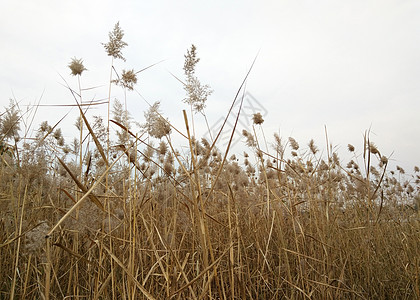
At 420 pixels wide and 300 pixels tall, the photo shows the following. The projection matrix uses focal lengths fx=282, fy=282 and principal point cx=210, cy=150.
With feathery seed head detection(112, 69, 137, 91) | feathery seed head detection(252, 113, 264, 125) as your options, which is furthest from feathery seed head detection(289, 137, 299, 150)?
feathery seed head detection(112, 69, 137, 91)

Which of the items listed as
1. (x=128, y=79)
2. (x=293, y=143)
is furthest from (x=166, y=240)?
(x=293, y=143)

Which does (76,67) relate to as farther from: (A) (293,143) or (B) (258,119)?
(A) (293,143)

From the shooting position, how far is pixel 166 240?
140cm

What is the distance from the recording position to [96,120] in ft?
5.87

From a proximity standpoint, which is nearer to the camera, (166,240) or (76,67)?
(166,240)

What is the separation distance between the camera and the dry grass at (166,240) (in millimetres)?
1244

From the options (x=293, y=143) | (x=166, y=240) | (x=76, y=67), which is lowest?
(x=166, y=240)

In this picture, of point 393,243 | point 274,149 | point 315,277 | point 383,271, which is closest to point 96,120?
point 274,149

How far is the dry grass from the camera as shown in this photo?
1.24m

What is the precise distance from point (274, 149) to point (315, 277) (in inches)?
35.4

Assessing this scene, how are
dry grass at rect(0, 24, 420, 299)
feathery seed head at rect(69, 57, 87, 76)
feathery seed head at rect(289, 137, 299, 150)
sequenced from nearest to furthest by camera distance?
dry grass at rect(0, 24, 420, 299) < feathery seed head at rect(69, 57, 87, 76) < feathery seed head at rect(289, 137, 299, 150)

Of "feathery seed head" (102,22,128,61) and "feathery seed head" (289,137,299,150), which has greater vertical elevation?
"feathery seed head" (102,22,128,61)

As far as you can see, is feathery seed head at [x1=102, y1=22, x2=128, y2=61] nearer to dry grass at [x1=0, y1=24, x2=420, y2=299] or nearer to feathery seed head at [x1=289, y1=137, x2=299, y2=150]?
dry grass at [x1=0, y1=24, x2=420, y2=299]

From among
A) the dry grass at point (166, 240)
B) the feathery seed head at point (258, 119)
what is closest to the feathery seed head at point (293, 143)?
the dry grass at point (166, 240)
